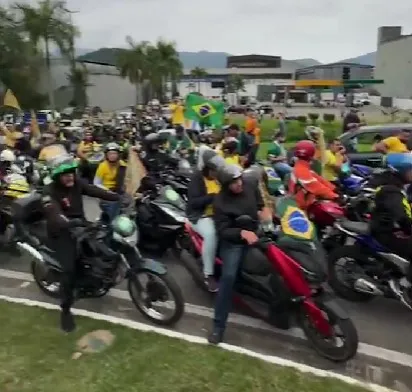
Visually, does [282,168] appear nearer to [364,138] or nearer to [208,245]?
[364,138]

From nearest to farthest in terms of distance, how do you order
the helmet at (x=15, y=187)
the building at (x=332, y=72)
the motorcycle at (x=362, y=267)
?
the motorcycle at (x=362, y=267) → the helmet at (x=15, y=187) → the building at (x=332, y=72)

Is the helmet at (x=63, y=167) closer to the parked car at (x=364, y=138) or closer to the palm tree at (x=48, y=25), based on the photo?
the parked car at (x=364, y=138)

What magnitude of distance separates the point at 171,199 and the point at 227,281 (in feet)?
8.37

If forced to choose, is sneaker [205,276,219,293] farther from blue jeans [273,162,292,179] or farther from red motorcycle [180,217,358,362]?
blue jeans [273,162,292,179]

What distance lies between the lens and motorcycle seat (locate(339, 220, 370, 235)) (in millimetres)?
5881

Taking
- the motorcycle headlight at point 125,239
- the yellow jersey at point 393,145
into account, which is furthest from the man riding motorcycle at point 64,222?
the yellow jersey at point 393,145

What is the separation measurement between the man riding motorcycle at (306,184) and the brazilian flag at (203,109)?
16.0 ft

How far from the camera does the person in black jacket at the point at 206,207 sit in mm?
5734

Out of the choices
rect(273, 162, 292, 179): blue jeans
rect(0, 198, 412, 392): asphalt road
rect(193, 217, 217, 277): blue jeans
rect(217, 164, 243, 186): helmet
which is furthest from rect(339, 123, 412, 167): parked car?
rect(217, 164, 243, 186): helmet

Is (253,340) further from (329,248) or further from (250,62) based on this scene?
(250,62)

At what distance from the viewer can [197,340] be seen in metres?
5.20

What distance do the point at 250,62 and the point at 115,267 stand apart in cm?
13800

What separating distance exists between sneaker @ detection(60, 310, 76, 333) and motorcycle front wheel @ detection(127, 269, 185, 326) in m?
0.61

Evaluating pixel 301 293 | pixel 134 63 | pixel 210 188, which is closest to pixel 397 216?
pixel 301 293
